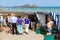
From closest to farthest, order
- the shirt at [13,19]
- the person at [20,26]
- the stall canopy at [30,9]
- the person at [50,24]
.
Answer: the stall canopy at [30,9]
the person at [50,24]
the shirt at [13,19]
the person at [20,26]

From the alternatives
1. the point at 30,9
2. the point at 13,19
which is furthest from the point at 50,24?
the point at 30,9

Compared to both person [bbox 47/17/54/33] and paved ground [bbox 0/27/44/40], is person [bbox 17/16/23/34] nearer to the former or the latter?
paved ground [bbox 0/27/44/40]

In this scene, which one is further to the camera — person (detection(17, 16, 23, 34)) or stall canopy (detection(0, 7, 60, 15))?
person (detection(17, 16, 23, 34))

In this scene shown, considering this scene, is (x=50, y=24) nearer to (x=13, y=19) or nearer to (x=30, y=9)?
(x=13, y=19)

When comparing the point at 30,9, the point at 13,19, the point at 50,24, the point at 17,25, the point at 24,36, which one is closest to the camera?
the point at 30,9

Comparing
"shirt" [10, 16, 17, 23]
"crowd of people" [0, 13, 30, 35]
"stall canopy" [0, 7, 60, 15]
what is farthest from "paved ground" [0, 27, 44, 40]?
"stall canopy" [0, 7, 60, 15]

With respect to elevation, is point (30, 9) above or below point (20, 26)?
above

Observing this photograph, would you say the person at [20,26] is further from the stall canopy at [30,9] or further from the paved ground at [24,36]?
the stall canopy at [30,9]

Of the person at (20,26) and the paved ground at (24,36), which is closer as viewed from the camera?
the paved ground at (24,36)

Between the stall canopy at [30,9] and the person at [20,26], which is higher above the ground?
the stall canopy at [30,9]

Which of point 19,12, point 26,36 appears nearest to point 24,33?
point 26,36

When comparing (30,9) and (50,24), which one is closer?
(30,9)

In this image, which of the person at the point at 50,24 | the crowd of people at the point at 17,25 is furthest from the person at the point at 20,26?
the person at the point at 50,24

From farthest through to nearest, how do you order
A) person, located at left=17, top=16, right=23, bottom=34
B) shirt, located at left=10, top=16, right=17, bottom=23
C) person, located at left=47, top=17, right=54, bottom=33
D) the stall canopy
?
person, located at left=17, top=16, right=23, bottom=34 < shirt, located at left=10, top=16, right=17, bottom=23 < person, located at left=47, top=17, right=54, bottom=33 < the stall canopy
